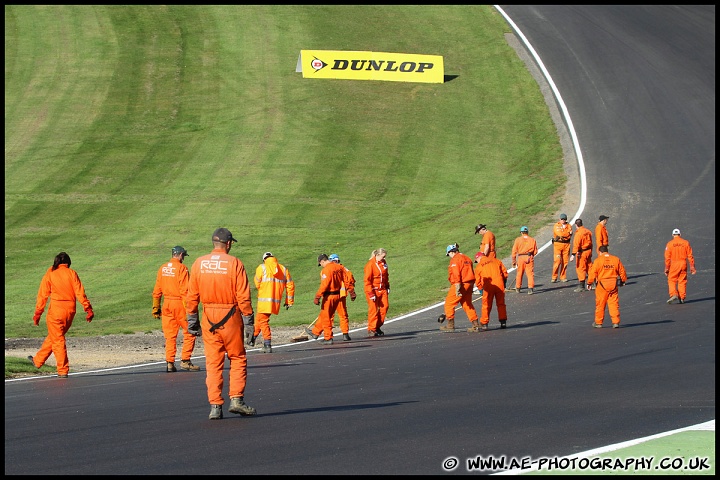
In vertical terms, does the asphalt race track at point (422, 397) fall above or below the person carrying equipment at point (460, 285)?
below

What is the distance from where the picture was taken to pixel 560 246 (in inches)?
1143

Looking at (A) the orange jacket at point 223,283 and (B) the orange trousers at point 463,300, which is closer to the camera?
(A) the orange jacket at point 223,283

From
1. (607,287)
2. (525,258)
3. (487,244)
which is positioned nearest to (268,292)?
(487,244)

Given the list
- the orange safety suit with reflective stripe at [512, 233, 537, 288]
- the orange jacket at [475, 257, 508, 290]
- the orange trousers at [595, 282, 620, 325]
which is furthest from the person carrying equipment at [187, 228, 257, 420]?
the orange safety suit with reflective stripe at [512, 233, 537, 288]

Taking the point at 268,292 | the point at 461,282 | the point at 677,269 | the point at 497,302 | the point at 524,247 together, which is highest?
the point at 524,247

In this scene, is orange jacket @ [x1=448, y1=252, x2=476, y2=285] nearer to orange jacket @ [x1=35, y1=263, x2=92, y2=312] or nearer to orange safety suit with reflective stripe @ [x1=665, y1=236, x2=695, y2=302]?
orange safety suit with reflective stripe @ [x1=665, y1=236, x2=695, y2=302]

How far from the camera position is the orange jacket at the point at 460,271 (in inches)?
857

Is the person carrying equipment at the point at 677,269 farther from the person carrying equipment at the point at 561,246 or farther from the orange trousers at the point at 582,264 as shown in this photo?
the person carrying equipment at the point at 561,246

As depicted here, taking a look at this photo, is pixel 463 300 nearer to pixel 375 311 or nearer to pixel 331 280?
pixel 375 311

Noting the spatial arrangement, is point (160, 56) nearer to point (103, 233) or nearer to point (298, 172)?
point (298, 172)

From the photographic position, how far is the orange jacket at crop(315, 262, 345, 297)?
21125mm

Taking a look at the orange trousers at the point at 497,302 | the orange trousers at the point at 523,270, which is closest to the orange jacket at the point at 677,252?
the orange trousers at the point at 523,270

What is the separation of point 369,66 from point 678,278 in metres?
34.5

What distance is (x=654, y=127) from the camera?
160ft
